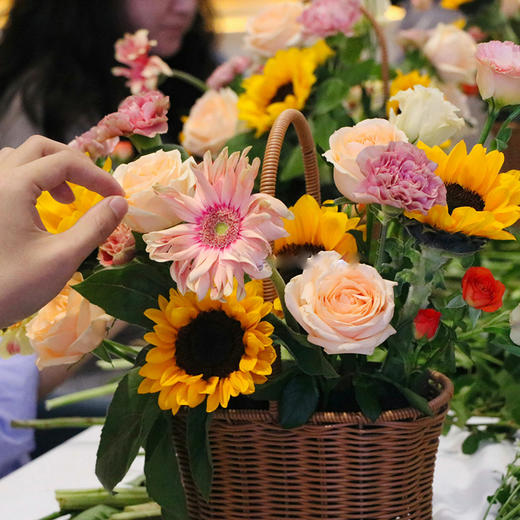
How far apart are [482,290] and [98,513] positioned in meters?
0.41

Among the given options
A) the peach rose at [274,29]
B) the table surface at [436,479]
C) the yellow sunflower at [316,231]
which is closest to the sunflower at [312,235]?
the yellow sunflower at [316,231]

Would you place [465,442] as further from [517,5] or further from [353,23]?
[517,5]

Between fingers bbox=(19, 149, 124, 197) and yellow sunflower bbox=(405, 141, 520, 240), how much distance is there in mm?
198

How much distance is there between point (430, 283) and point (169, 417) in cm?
21

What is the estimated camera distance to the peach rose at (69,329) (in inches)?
20.5

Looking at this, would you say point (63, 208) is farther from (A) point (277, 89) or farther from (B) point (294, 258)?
(A) point (277, 89)

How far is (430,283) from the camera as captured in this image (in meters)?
0.48

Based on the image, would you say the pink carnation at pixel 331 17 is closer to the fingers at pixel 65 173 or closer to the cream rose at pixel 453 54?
the cream rose at pixel 453 54

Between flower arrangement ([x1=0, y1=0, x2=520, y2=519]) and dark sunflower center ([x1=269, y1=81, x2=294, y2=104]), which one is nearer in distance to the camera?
flower arrangement ([x1=0, y1=0, x2=520, y2=519])

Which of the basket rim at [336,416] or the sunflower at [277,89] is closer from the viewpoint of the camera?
the basket rim at [336,416]

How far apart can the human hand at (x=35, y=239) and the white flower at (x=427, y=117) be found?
221mm

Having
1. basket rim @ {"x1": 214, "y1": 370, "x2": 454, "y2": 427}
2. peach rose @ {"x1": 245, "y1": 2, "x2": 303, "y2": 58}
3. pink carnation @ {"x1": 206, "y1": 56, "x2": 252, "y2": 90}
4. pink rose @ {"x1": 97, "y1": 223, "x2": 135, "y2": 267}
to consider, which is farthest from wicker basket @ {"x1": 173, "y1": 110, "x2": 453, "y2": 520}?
pink carnation @ {"x1": 206, "y1": 56, "x2": 252, "y2": 90}

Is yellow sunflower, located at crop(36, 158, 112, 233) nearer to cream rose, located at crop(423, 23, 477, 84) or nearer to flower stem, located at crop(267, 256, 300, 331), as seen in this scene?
flower stem, located at crop(267, 256, 300, 331)

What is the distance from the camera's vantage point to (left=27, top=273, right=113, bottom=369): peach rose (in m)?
0.52
